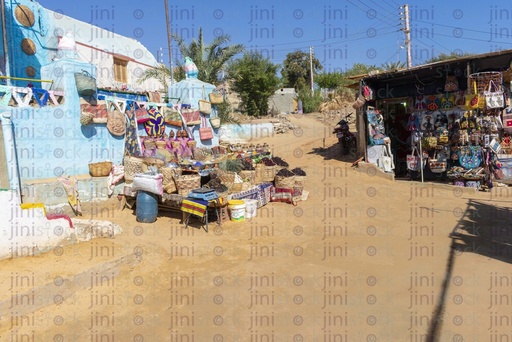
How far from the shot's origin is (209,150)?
40.9 ft

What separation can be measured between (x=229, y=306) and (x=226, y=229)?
10.1ft

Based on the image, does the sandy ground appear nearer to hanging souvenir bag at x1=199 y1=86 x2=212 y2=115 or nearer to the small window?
hanging souvenir bag at x1=199 y1=86 x2=212 y2=115

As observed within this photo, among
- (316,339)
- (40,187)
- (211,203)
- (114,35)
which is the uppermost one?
(114,35)

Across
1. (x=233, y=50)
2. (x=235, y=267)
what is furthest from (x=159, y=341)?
(x=233, y=50)

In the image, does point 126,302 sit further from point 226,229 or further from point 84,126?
point 84,126

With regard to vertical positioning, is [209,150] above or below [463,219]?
above

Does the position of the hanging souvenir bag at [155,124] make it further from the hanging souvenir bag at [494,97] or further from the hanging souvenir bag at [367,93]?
the hanging souvenir bag at [494,97]

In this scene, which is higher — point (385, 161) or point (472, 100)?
point (472, 100)

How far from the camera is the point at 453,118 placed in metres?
11.1

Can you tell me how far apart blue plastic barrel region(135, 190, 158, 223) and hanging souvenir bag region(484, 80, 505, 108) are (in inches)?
358

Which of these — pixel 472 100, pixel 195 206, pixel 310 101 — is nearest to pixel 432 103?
pixel 472 100

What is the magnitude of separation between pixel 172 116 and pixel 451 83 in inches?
337

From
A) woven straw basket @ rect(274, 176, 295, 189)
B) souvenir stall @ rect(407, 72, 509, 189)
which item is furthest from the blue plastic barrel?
souvenir stall @ rect(407, 72, 509, 189)

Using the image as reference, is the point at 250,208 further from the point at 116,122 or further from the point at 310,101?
the point at 310,101
